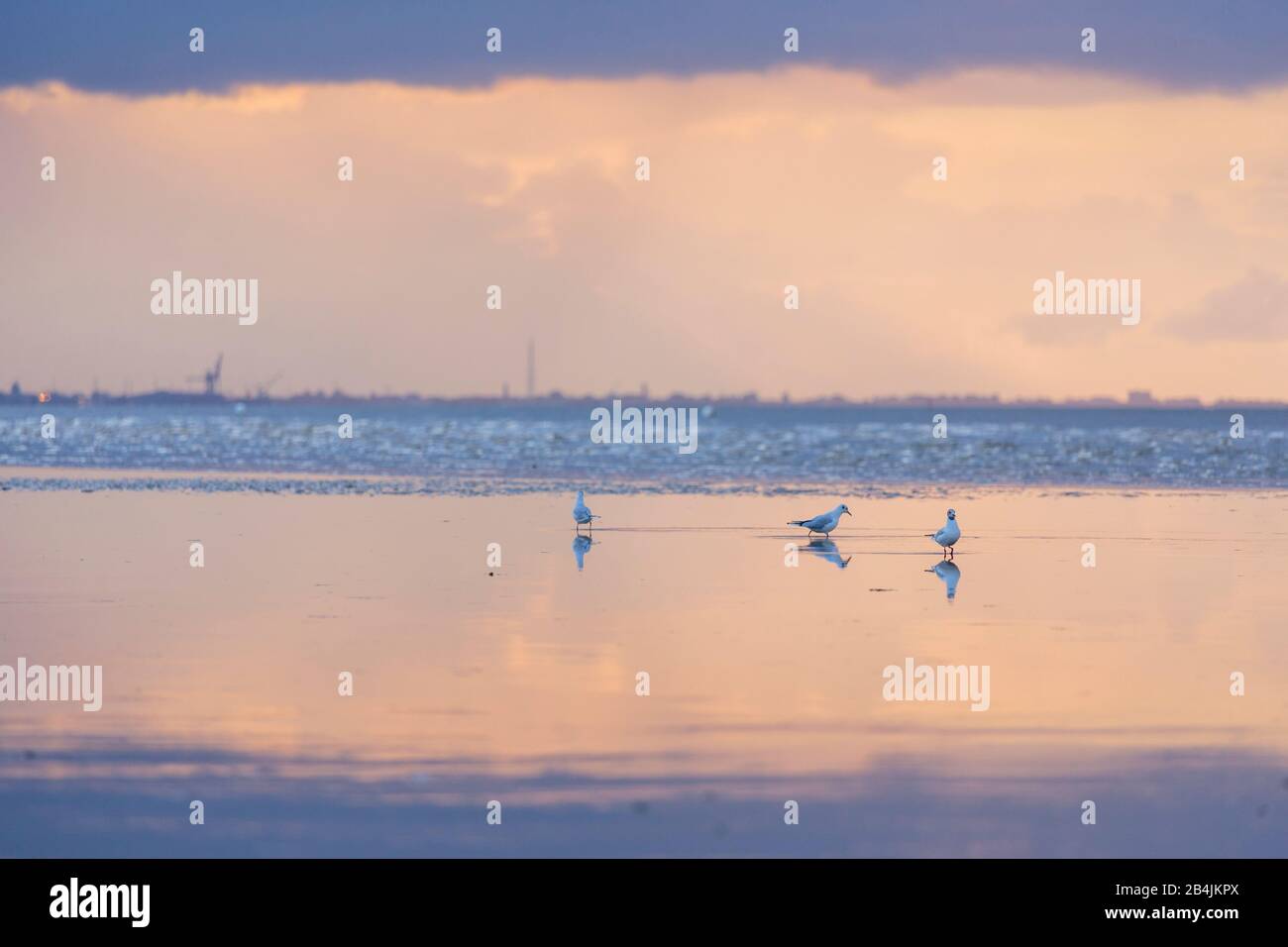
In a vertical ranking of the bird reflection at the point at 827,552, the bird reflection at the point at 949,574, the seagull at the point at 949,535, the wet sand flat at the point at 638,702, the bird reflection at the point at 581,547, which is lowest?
the wet sand flat at the point at 638,702

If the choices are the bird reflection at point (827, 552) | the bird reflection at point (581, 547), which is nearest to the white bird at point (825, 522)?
the bird reflection at point (827, 552)

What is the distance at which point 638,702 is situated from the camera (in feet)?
35.3

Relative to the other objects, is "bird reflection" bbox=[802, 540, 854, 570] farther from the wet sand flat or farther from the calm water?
the calm water

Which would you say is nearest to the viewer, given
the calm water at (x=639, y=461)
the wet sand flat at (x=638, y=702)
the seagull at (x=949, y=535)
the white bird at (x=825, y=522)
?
the wet sand flat at (x=638, y=702)

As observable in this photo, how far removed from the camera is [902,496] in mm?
29875

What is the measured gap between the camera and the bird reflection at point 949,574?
52.5 feet

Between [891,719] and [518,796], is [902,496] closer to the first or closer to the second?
[891,719]

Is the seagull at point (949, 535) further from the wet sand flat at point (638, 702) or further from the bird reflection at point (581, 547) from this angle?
the bird reflection at point (581, 547)

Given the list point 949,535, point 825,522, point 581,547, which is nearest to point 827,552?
point 949,535

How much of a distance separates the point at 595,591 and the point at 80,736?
6.57 meters

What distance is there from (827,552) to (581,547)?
2698mm

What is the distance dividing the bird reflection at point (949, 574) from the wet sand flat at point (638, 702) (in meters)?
0.09

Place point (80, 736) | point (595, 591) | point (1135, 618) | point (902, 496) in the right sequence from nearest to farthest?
1. point (80, 736)
2. point (1135, 618)
3. point (595, 591)
4. point (902, 496)
